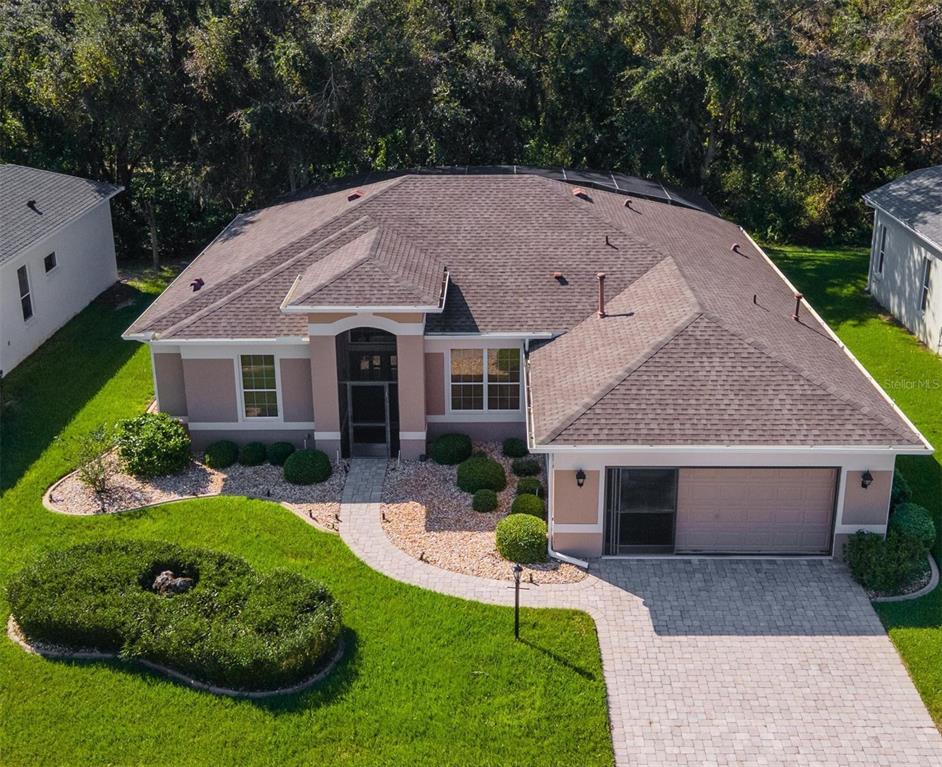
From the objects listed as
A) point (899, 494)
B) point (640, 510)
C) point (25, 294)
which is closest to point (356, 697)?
point (640, 510)

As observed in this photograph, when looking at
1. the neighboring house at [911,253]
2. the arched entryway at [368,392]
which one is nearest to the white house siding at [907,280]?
the neighboring house at [911,253]

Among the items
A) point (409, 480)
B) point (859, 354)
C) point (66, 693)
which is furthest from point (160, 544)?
point (859, 354)

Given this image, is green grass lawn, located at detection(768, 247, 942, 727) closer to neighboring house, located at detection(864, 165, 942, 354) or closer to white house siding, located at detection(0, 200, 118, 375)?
neighboring house, located at detection(864, 165, 942, 354)

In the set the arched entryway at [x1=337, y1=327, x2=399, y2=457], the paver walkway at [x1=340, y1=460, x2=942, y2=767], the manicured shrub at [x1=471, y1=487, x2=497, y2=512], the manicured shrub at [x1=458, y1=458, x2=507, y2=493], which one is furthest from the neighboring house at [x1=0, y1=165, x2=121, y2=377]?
the manicured shrub at [x1=471, y1=487, x2=497, y2=512]

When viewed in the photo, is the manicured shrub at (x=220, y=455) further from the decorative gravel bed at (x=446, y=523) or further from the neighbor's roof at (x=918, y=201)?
the neighbor's roof at (x=918, y=201)

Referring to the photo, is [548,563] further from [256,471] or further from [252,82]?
[252,82]
